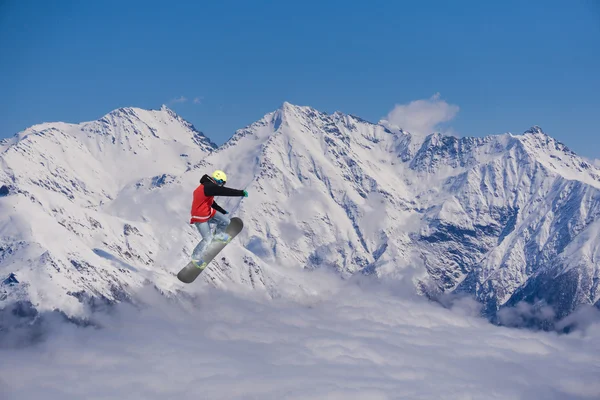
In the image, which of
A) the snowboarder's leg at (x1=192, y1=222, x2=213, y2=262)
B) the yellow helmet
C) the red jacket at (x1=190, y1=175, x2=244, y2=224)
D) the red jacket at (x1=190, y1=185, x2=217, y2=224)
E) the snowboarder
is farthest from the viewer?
the snowboarder's leg at (x1=192, y1=222, x2=213, y2=262)

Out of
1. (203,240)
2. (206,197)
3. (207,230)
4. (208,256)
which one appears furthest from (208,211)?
(208,256)

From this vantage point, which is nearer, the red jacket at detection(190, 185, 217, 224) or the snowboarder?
the snowboarder

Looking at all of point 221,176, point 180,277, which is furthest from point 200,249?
point 221,176

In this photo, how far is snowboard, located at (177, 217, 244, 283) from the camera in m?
32.0

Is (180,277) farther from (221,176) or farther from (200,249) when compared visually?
(221,176)

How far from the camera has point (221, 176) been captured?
30.2 m

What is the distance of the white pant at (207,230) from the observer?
32625 mm

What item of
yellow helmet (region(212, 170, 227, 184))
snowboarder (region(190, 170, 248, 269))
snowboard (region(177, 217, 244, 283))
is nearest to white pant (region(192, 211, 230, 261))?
snowboarder (region(190, 170, 248, 269))

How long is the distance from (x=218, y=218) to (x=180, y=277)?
13.1ft

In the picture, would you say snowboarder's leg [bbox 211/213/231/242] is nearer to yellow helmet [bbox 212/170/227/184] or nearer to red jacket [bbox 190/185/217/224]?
red jacket [bbox 190/185/217/224]

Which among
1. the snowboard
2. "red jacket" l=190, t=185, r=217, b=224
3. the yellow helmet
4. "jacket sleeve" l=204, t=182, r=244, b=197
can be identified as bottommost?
the snowboard

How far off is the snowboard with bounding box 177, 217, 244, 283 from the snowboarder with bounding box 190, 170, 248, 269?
170 millimetres

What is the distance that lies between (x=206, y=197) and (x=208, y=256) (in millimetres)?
3782

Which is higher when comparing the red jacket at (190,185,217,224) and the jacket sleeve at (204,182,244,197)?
the jacket sleeve at (204,182,244,197)
